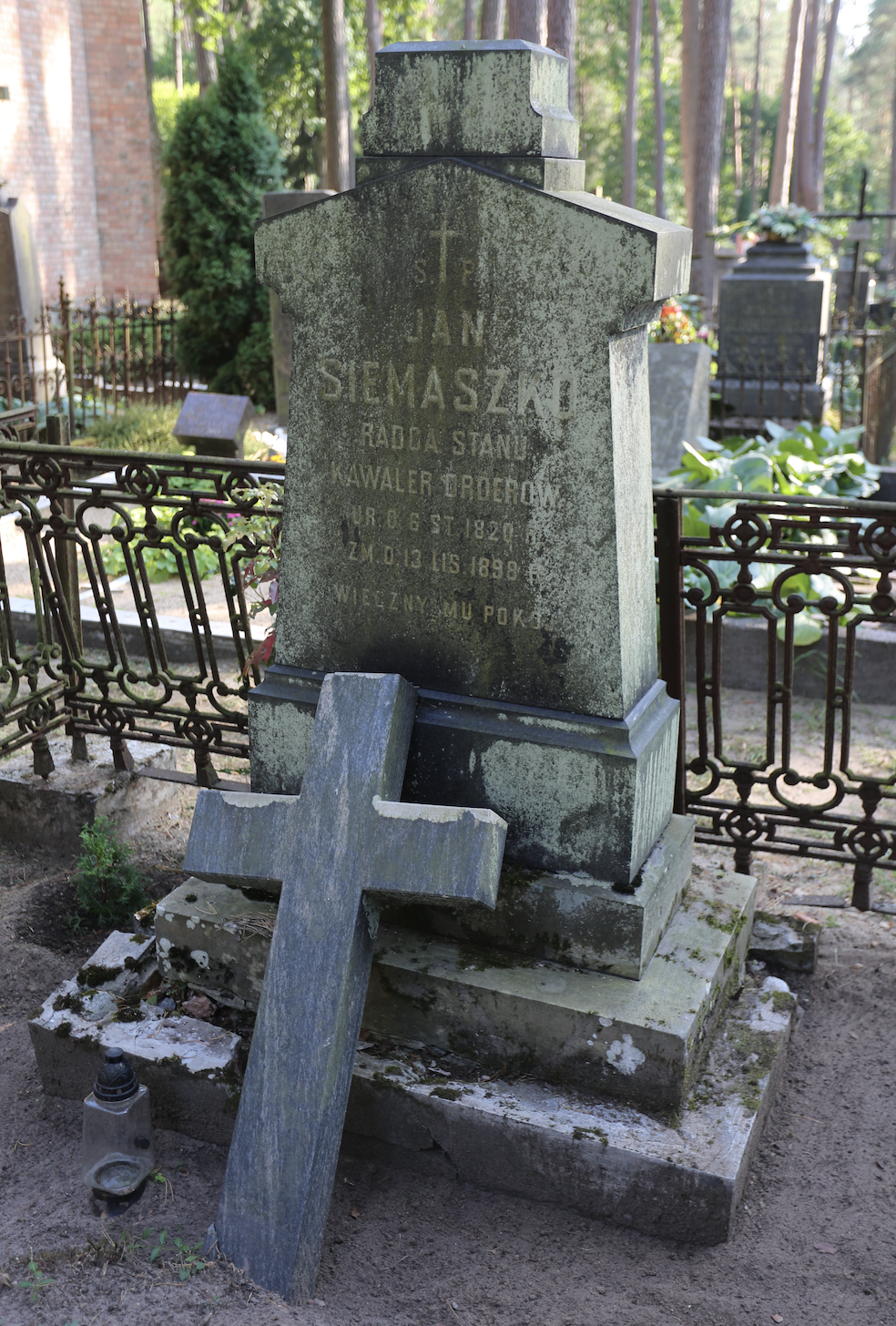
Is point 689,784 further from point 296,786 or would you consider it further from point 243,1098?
point 243,1098

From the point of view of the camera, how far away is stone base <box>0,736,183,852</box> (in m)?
3.91

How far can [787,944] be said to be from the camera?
10.8 ft

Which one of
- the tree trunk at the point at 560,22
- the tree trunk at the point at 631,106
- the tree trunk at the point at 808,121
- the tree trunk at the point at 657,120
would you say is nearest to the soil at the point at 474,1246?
the tree trunk at the point at 560,22

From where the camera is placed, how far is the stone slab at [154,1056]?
264 centimetres

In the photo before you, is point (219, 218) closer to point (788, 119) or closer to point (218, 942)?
point (218, 942)

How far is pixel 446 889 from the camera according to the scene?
7.66ft

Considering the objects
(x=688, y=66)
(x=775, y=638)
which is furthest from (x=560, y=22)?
(x=775, y=638)

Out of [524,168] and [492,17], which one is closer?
[524,168]

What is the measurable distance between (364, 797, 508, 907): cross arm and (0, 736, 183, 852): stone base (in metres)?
1.87

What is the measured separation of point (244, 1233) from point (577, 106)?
44115mm

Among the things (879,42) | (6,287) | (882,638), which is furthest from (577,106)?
(882,638)

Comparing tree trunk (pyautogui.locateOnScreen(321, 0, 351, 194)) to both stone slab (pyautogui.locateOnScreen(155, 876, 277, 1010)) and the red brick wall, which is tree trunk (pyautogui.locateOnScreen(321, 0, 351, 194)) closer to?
the red brick wall

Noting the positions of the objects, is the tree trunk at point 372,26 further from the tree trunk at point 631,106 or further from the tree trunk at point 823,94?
the tree trunk at point 823,94

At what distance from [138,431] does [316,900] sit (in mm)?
9092
